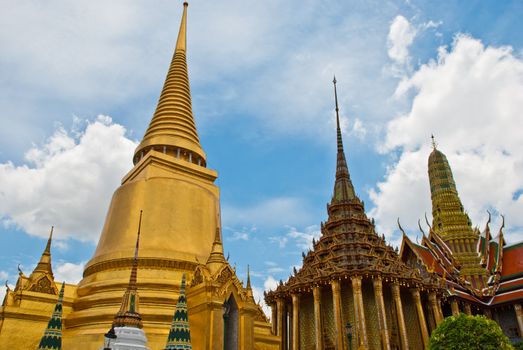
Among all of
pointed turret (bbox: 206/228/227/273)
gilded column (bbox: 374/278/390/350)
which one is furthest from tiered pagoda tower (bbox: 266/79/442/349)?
pointed turret (bbox: 206/228/227/273)

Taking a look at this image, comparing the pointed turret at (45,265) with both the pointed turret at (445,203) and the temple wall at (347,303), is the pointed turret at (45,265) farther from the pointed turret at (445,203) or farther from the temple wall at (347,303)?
the pointed turret at (445,203)

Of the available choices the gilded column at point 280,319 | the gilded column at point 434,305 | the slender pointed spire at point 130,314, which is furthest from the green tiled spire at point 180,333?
the gilded column at point 434,305

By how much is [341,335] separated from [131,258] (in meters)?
10.5

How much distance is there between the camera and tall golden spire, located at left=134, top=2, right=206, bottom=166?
18750 millimetres

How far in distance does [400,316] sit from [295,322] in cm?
515

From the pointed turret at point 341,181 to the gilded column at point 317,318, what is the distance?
21.5ft

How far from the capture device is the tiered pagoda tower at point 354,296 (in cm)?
2022

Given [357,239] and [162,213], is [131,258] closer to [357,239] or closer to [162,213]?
[162,213]

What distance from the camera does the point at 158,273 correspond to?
46.1 ft

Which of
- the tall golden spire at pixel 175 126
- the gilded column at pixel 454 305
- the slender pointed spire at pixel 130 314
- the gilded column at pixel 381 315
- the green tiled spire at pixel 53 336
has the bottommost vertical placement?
the green tiled spire at pixel 53 336

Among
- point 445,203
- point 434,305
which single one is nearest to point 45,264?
point 434,305

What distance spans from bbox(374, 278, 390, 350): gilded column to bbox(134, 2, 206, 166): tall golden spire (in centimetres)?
984

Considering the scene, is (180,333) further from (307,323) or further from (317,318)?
(307,323)

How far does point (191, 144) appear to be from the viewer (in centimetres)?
1923
